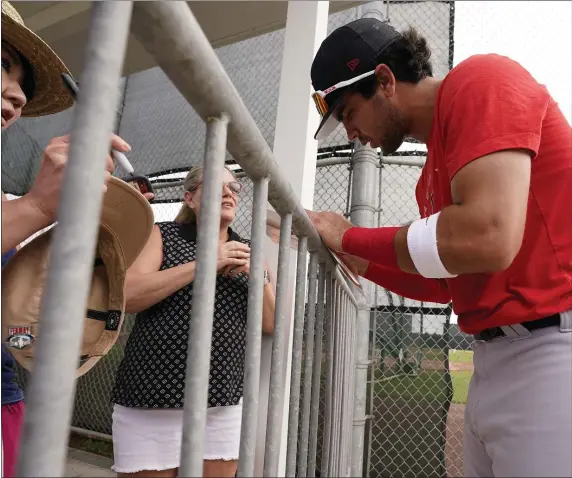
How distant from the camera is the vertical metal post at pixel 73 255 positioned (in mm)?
304

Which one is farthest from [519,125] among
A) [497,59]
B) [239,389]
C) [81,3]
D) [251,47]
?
[81,3]

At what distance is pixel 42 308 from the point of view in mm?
313

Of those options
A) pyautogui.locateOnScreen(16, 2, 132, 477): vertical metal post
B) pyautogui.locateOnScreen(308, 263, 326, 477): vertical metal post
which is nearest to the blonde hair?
pyautogui.locateOnScreen(308, 263, 326, 477): vertical metal post

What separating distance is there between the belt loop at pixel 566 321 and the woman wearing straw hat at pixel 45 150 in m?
0.94

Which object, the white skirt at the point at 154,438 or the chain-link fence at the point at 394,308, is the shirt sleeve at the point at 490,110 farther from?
the chain-link fence at the point at 394,308

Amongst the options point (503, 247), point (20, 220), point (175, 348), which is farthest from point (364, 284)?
point (20, 220)

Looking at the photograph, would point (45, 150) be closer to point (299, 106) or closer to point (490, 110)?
point (490, 110)

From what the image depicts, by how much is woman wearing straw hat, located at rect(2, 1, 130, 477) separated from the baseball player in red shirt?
25.9 inches

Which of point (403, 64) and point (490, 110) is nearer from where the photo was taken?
point (490, 110)

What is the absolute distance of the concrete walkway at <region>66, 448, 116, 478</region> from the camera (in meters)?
3.54

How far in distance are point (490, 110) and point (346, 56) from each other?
22.3 inches

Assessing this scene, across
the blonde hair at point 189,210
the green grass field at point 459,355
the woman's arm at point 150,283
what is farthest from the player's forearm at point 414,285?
the green grass field at point 459,355

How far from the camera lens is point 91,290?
872 mm

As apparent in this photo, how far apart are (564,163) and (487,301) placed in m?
0.35
